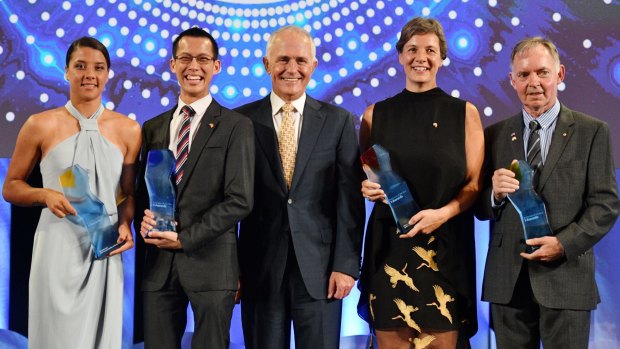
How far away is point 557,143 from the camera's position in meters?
3.08

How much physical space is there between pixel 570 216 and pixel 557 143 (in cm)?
31

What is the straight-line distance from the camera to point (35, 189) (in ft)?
10.4

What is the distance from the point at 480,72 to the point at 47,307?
263 centimetres

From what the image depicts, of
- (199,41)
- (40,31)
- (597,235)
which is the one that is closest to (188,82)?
(199,41)

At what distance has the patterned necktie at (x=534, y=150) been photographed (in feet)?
10.2

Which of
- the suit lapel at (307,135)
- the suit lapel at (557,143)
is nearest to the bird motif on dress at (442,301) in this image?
the suit lapel at (557,143)

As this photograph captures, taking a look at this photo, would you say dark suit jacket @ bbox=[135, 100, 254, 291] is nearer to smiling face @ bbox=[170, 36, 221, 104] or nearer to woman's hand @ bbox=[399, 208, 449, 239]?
smiling face @ bbox=[170, 36, 221, 104]

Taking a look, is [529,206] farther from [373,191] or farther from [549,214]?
[373,191]

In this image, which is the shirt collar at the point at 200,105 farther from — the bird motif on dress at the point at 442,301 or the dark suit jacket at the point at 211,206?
the bird motif on dress at the point at 442,301

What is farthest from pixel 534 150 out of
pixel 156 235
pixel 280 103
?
pixel 156 235

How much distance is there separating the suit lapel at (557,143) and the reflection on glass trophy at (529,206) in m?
0.09

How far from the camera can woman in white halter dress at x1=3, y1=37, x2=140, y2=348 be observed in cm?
312

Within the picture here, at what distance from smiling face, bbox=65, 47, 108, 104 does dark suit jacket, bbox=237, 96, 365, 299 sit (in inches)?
28.6

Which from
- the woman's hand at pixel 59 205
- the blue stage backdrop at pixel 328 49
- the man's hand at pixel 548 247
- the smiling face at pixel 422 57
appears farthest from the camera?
the blue stage backdrop at pixel 328 49
